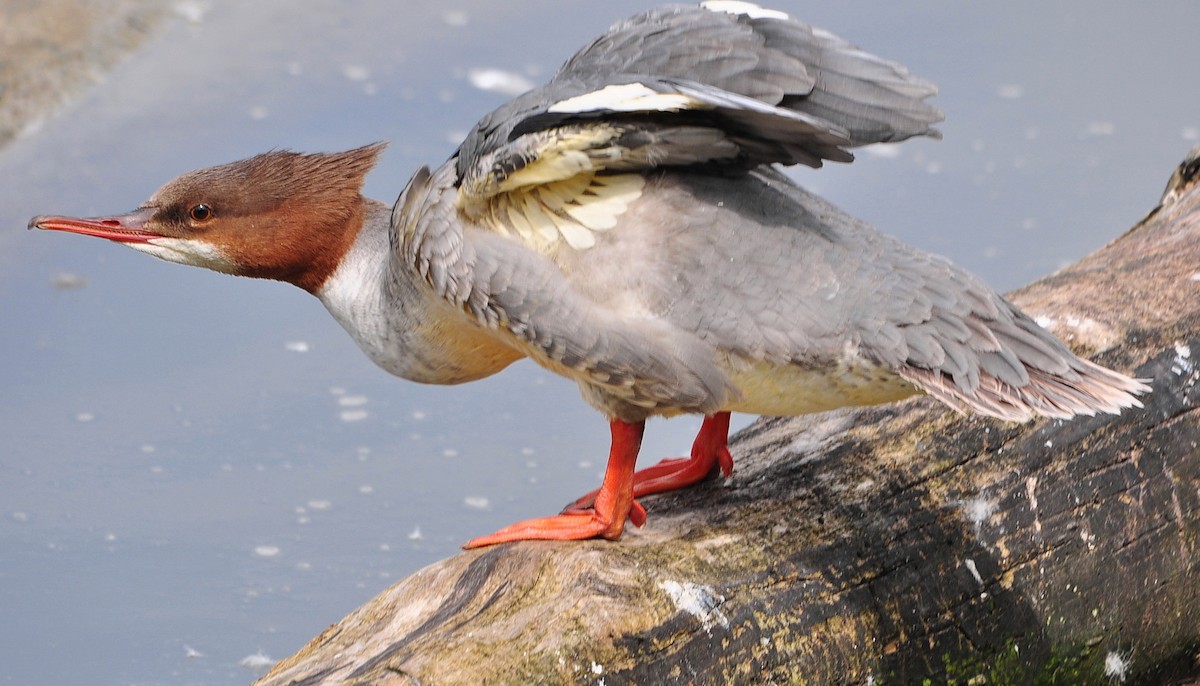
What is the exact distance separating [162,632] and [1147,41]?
5.06m

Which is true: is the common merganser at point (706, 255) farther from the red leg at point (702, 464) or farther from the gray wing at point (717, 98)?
the red leg at point (702, 464)

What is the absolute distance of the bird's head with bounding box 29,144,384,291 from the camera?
8.96 ft

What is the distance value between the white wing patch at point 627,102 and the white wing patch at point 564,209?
168mm

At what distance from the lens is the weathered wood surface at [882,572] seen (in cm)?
204

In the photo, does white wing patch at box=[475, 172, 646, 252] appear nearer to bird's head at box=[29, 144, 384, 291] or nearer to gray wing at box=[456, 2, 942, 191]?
gray wing at box=[456, 2, 942, 191]

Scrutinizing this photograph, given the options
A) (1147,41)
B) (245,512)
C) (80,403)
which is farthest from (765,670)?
(1147,41)

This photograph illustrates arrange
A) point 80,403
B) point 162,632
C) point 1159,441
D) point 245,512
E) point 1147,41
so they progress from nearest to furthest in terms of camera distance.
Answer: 1. point 1159,441
2. point 162,632
3. point 245,512
4. point 80,403
5. point 1147,41

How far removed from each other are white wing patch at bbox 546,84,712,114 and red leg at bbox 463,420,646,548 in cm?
64

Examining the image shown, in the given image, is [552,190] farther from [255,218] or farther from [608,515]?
[255,218]

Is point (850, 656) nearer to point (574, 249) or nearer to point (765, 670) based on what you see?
point (765, 670)

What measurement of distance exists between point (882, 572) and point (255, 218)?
1513mm

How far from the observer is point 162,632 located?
3174 mm

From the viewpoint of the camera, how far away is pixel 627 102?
6.86 ft

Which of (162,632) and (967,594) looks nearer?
(967,594)
